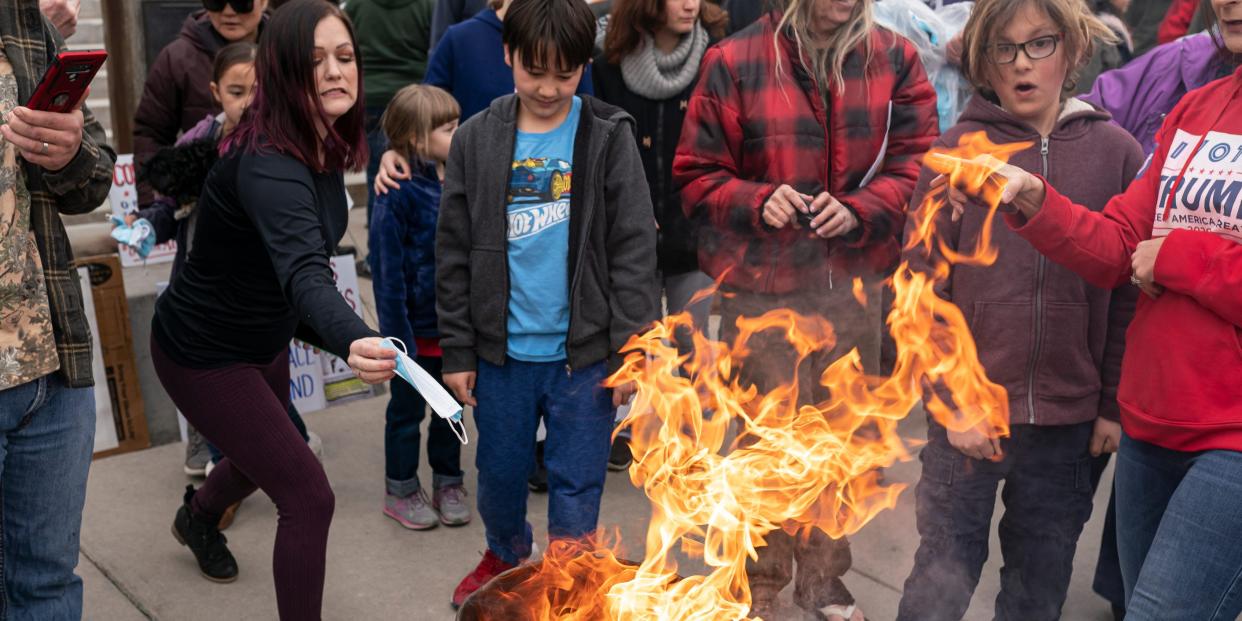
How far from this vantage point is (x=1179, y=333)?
2797mm

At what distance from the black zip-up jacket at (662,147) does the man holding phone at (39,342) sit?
2.27 meters

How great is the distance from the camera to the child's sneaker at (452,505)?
15.1ft

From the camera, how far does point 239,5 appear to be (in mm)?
4988

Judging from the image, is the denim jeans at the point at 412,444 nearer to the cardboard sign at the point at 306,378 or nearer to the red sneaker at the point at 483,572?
the red sneaker at the point at 483,572

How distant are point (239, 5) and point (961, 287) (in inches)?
133

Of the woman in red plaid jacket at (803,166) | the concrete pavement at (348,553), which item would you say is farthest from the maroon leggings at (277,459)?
the woman in red plaid jacket at (803,166)

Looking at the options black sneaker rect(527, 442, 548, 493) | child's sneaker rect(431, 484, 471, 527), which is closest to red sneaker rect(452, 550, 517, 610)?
child's sneaker rect(431, 484, 471, 527)

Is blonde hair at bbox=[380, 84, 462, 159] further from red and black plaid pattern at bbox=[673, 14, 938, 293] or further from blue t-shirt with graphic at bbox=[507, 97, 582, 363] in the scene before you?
red and black plaid pattern at bbox=[673, 14, 938, 293]

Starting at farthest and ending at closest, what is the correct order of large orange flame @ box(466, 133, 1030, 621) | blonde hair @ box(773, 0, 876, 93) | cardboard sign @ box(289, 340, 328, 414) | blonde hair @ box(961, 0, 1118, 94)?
1. cardboard sign @ box(289, 340, 328, 414)
2. blonde hair @ box(773, 0, 876, 93)
3. blonde hair @ box(961, 0, 1118, 94)
4. large orange flame @ box(466, 133, 1030, 621)

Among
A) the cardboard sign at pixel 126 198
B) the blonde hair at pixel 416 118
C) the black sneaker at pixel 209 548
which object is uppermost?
the blonde hair at pixel 416 118

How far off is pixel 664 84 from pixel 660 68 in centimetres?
7

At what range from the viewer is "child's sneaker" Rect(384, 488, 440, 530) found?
4590mm

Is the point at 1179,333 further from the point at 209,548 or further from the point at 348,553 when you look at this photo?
the point at 209,548

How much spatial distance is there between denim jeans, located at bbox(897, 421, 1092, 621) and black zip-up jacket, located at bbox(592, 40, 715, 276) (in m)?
1.57
